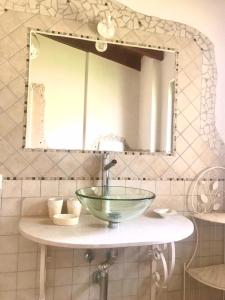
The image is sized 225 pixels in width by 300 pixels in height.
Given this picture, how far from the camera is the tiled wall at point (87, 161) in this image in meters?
1.53

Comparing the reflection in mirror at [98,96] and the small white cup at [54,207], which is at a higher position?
the reflection in mirror at [98,96]

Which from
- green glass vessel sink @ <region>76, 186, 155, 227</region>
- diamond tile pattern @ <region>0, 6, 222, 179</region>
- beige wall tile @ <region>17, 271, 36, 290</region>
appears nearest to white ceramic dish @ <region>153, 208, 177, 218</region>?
diamond tile pattern @ <region>0, 6, 222, 179</region>

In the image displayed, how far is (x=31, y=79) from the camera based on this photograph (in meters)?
1.57

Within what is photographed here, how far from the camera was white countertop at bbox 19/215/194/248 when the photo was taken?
3.80 feet

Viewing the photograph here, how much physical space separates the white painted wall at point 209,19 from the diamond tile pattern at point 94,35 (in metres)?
0.06

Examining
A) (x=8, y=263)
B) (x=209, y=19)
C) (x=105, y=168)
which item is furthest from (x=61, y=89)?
(x=209, y=19)

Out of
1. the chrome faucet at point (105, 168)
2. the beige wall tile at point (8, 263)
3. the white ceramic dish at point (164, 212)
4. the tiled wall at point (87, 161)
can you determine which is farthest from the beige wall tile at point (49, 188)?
the white ceramic dish at point (164, 212)

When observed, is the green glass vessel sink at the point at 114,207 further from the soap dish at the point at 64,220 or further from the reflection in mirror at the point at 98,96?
the reflection in mirror at the point at 98,96

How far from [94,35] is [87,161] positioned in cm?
73

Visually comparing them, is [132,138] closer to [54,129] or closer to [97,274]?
[54,129]

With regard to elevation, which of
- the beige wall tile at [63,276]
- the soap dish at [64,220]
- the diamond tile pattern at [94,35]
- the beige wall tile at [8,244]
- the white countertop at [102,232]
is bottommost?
the beige wall tile at [63,276]

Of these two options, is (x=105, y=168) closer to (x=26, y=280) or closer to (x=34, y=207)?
(x=34, y=207)

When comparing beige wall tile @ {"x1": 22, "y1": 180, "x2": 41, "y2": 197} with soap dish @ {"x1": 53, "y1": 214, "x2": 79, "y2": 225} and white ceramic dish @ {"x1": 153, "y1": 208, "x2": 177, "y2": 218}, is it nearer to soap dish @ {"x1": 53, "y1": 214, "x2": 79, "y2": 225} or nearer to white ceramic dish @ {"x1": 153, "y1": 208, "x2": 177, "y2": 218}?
soap dish @ {"x1": 53, "y1": 214, "x2": 79, "y2": 225}

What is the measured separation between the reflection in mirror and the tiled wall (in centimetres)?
6
